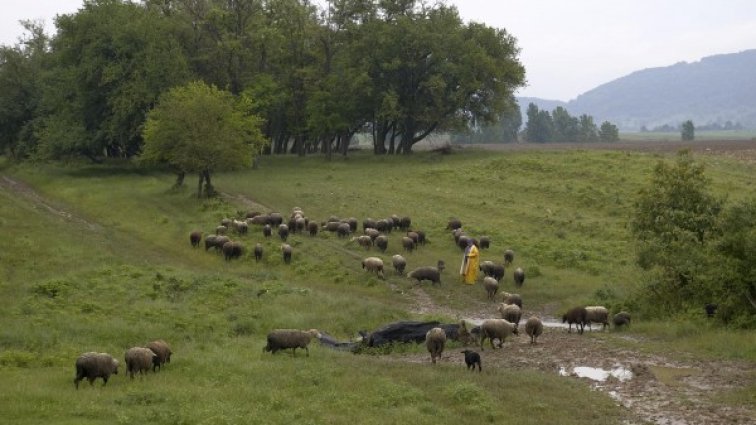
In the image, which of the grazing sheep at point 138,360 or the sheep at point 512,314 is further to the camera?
the sheep at point 512,314

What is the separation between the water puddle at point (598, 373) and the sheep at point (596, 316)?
20.2ft

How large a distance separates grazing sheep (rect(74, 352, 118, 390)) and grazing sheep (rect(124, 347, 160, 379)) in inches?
32.0

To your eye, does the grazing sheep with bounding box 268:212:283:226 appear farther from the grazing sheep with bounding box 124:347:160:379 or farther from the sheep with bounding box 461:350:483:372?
the sheep with bounding box 461:350:483:372

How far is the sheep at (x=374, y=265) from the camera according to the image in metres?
33.8

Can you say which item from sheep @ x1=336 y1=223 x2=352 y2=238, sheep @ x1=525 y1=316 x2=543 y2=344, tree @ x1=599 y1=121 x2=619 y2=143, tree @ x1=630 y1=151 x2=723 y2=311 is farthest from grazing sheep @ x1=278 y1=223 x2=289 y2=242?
tree @ x1=599 y1=121 x2=619 y2=143

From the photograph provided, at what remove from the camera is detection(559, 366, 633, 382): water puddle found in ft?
62.0

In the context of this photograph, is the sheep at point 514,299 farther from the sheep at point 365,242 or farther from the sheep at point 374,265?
the sheep at point 365,242

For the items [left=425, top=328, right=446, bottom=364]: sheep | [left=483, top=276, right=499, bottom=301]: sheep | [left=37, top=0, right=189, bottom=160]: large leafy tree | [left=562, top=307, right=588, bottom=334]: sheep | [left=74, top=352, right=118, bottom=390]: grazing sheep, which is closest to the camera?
[left=74, top=352, right=118, bottom=390]: grazing sheep

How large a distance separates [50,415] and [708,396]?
1446 centimetres

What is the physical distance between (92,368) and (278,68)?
61365 mm

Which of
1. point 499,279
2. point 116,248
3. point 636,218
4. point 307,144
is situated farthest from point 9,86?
point 636,218

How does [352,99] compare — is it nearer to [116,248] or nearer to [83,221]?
[83,221]

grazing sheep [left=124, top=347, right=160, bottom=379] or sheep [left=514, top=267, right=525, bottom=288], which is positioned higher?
grazing sheep [left=124, top=347, right=160, bottom=379]

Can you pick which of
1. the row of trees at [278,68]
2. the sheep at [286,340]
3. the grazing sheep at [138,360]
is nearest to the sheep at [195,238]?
the sheep at [286,340]
